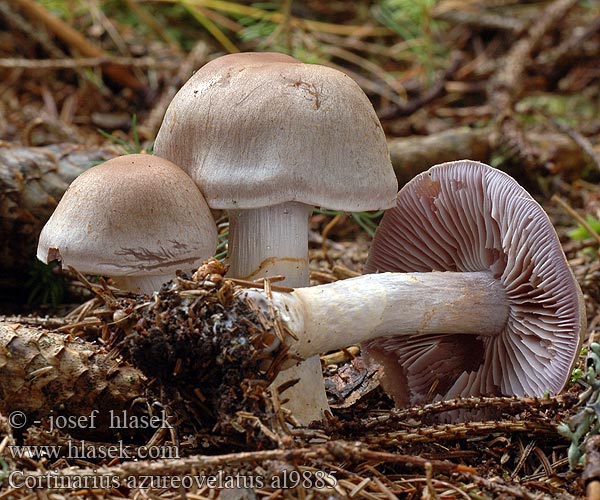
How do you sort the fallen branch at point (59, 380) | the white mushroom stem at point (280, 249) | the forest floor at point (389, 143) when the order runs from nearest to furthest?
the forest floor at point (389, 143) → the fallen branch at point (59, 380) → the white mushroom stem at point (280, 249)

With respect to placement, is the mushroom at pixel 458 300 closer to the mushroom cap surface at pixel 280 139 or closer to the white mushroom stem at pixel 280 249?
the white mushroom stem at pixel 280 249

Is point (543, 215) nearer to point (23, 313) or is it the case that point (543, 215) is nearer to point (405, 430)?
point (405, 430)

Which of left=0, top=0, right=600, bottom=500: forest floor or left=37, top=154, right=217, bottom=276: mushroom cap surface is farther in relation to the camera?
left=37, top=154, right=217, bottom=276: mushroom cap surface

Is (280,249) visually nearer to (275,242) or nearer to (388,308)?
(275,242)

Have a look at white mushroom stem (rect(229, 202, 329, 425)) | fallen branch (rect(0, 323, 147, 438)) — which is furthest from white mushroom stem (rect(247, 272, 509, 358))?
fallen branch (rect(0, 323, 147, 438))

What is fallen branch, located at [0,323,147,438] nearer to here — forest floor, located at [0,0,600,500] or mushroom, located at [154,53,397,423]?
forest floor, located at [0,0,600,500]

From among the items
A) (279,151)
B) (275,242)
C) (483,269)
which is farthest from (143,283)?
(483,269)

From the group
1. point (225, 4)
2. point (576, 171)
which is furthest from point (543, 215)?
point (225, 4)

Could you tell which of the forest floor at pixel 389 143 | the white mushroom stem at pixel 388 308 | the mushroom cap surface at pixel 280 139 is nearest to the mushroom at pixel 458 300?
the white mushroom stem at pixel 388 308
